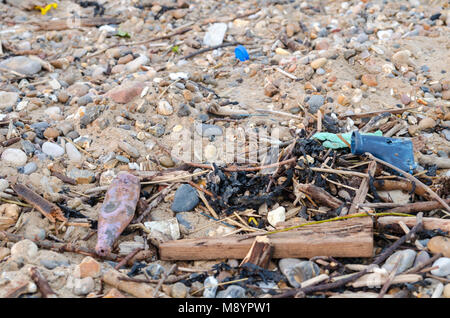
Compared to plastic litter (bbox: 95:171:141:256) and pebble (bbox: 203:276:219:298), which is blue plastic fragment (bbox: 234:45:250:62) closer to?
plastic litter (bbox: 95:171:141:256)

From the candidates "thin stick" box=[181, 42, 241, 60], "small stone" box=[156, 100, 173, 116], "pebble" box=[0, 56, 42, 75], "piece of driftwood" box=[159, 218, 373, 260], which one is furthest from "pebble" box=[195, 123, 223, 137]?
"pebble" box=[0, 56, 42, 75]

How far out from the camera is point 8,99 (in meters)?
3.90

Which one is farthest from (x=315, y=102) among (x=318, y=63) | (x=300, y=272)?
(x=300, y=272)

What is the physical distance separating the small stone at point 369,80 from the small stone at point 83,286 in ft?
9.65

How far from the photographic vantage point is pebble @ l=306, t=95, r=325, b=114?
12.2 feet

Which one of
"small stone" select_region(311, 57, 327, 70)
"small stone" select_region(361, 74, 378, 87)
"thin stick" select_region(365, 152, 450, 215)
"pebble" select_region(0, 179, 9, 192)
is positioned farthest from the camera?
"small stone" select_region(311, 57, 327, 70)

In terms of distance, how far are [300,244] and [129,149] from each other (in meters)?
1.54

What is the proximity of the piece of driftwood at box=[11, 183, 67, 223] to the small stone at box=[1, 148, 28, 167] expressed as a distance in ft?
1.16

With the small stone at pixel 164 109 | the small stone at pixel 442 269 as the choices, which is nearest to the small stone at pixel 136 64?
the small stone at pixel 164 109

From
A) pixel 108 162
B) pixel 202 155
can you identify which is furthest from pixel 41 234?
pixel 202 155

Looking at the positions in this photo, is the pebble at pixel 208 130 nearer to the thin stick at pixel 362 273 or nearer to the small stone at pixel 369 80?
the small stone at pixel 369 80

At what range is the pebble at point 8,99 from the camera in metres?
3.85

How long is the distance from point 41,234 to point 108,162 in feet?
2.59

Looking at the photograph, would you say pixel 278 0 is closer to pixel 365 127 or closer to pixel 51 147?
pixel 365 127
